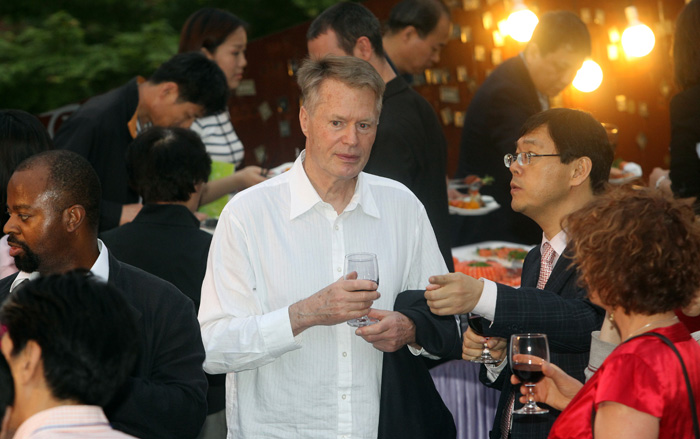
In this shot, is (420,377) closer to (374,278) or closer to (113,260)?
(374,278)

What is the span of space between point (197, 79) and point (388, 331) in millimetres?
2345

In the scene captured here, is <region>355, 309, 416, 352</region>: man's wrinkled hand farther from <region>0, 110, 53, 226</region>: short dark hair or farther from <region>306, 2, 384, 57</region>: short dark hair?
<region>306, 2, 384, 57</region>: short dark hair

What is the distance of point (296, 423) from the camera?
259cm

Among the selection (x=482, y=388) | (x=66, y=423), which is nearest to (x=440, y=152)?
(x=482, y=388)

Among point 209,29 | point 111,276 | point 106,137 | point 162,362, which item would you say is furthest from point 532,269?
point 209,29

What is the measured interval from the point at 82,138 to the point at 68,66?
22.2 ft

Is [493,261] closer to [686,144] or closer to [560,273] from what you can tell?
[686,144]

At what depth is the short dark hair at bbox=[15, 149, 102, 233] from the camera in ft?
8.04

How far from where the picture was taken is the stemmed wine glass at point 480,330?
264cm

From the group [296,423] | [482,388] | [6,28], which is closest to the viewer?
[296,423]

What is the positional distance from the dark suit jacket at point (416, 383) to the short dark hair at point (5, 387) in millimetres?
1067

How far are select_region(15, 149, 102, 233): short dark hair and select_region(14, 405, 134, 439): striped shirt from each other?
96 cm

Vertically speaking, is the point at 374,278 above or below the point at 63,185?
below

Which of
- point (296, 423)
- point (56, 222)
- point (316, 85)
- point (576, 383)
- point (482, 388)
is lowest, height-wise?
point (482, 388)
